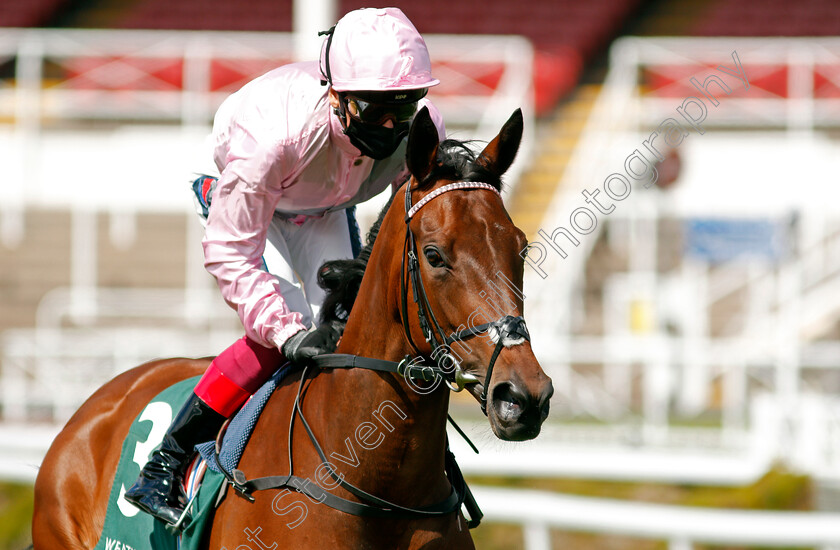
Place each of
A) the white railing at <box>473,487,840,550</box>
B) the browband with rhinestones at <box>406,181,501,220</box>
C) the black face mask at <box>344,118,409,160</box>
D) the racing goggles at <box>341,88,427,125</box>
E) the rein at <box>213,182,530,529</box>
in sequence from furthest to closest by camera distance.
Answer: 1. the white railing at <box>473,487,840,550</box>
2. the black face mask at <box>344,118,409,160</box>
3. the racing goggles at <box>341,88,427,125</box>
4. the browband with rhinestones at <box>406,181,501,220</box>
5. the rein at <box>213,182,530,529</box>

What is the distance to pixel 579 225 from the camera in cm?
1062

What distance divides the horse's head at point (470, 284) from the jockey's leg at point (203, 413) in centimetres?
73

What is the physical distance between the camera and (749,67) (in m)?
14.2

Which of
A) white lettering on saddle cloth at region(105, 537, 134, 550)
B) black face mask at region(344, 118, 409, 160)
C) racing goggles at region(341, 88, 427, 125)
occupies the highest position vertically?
racing goggles at region(341, 88, 427, 125)

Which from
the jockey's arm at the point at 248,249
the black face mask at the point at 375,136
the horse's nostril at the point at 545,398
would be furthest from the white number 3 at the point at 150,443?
the horse's nostril at the point at 545,398

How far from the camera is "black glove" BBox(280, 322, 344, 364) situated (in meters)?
2.88

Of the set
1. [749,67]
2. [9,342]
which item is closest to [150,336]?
[9,342]

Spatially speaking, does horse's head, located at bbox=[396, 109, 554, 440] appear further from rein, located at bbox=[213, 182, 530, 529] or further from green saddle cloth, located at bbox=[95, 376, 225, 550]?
green saddle cloth, located at bbox=[95, 376, 225, 550]

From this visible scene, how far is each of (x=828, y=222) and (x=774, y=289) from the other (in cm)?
103

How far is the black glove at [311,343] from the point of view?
2.88 metres

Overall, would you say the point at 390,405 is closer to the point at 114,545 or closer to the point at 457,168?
the point at 457,168

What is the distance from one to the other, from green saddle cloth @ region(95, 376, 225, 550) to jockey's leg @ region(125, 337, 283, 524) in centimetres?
17

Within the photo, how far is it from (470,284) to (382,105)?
28.2 inches

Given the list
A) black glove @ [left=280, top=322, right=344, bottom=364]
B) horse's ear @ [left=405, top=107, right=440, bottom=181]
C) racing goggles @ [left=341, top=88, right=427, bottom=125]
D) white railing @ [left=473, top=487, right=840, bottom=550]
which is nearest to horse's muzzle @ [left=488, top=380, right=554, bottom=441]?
horse's ear @ [left=405, top=107, right=440, bottom=181]
